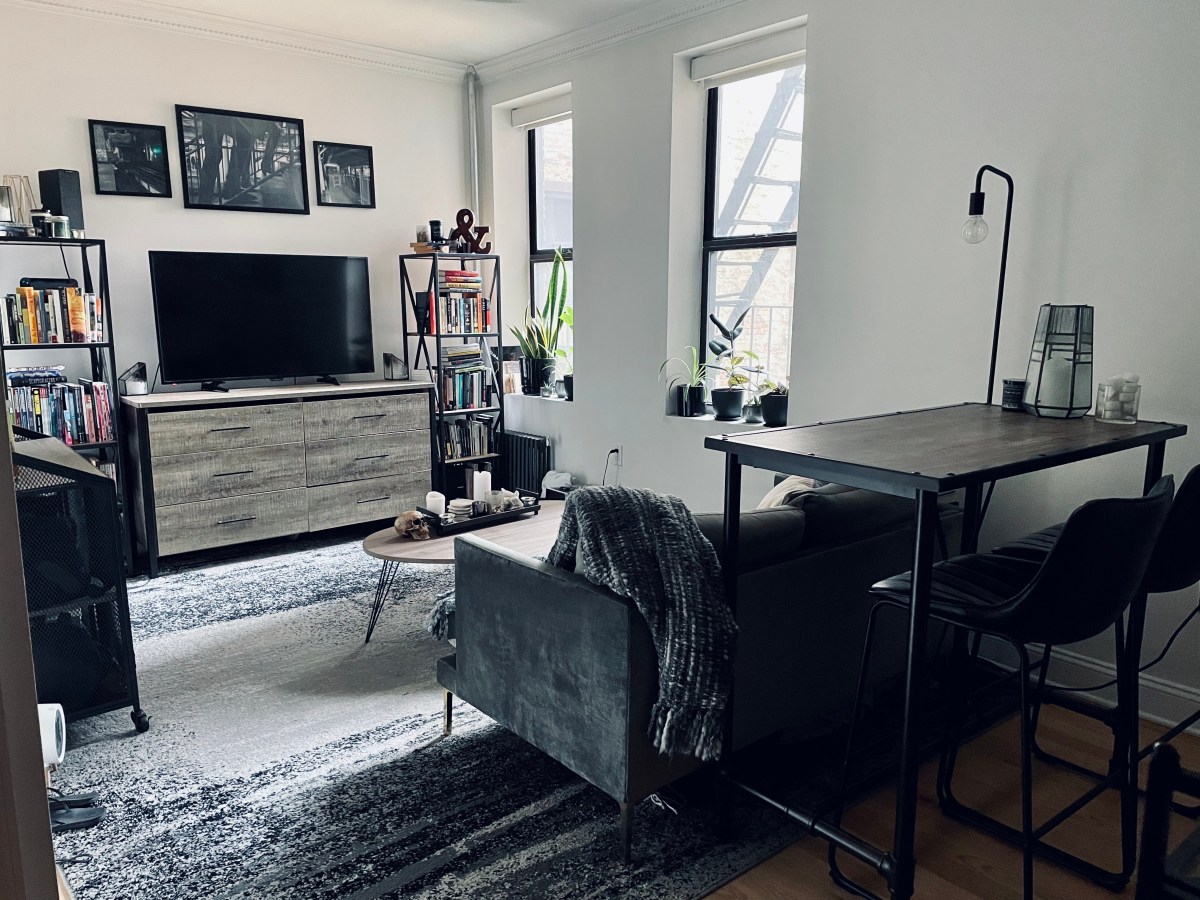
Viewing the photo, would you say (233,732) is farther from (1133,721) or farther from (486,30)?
(486,30)

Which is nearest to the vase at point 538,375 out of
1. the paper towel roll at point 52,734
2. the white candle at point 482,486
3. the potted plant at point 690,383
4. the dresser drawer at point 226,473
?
the potted plant at point 690,383

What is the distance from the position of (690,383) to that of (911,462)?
2.69 metres

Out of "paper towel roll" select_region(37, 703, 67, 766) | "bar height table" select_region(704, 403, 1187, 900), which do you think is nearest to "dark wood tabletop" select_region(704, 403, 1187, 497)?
"bar height table" select_region(704, 403, 1187, 900)

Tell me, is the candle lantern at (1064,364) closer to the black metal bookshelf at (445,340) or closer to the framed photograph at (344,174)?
the black metal bookshelf at (445,340)

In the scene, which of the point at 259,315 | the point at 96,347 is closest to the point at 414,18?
the point at 259,315

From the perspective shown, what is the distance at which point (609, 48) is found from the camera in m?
4.40

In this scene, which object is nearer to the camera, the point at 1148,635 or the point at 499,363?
the point at 1148,635

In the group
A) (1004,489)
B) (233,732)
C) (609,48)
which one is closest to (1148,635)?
(1004,489)

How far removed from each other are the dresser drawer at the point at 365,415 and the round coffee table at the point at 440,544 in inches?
51.5

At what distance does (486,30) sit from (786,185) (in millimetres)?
1863

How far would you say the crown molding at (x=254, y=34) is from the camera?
4004mm

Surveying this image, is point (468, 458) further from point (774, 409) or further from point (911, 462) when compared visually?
point (911, 462)

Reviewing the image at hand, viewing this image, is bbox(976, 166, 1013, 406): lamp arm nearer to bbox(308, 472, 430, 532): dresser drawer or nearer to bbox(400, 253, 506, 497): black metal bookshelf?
bbox(400, 253, 506, 497): black metal bookshelf

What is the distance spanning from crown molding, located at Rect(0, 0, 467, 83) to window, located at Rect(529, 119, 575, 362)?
674mm
